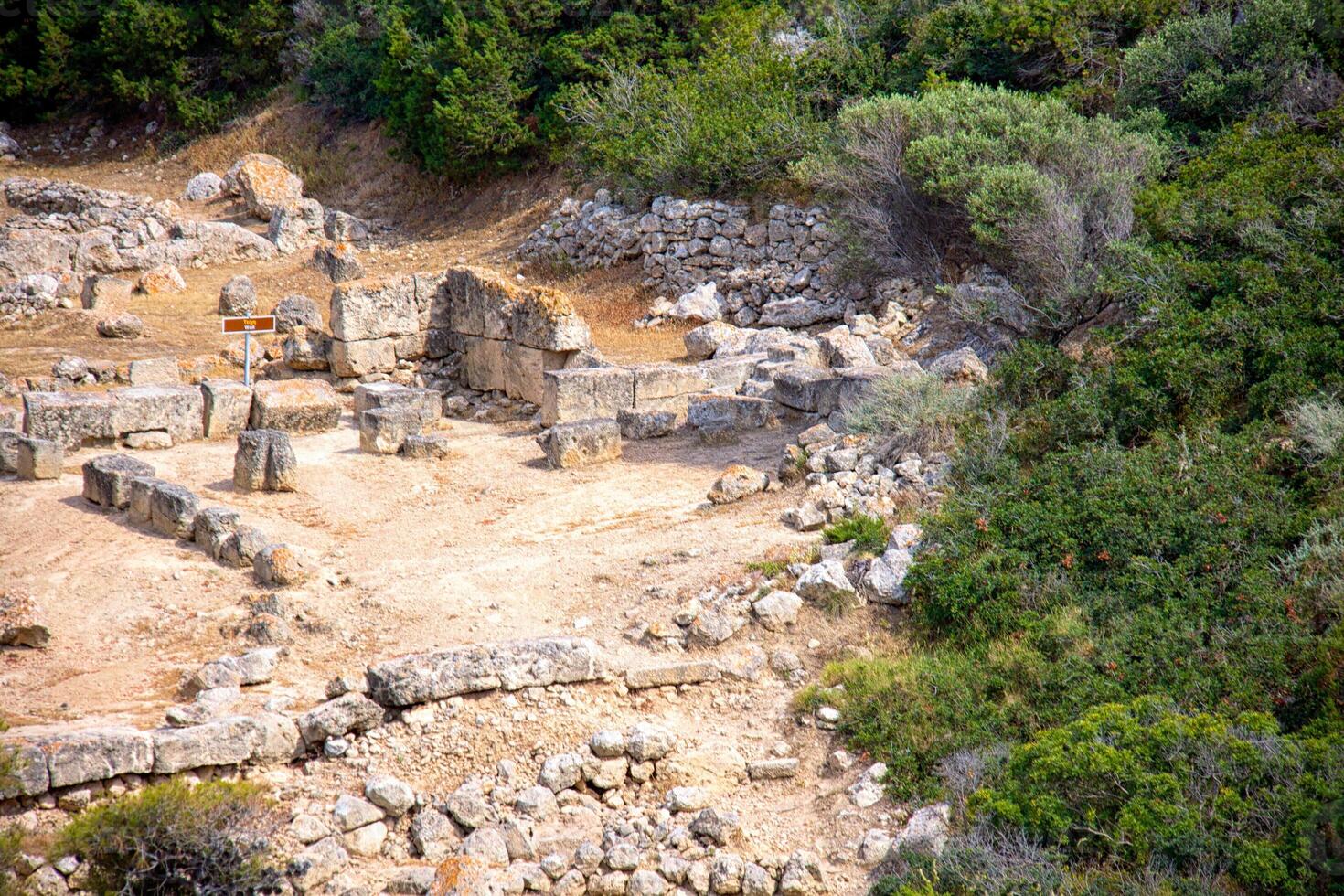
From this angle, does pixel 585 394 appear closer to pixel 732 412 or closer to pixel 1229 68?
pixel 732 412

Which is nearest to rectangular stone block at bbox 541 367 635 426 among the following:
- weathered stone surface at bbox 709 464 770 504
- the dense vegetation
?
weathered stone surface at bbox 709 464 770 504

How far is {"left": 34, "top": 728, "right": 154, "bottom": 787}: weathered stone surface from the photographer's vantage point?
20.4ft

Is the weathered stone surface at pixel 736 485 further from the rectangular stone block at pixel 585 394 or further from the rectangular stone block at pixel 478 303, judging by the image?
the rectangular stone block at pixel 478 303

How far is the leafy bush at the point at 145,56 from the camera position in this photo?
1192 inches

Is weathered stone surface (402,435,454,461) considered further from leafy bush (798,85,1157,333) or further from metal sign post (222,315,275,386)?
leafy bush (798,85,1157,333)

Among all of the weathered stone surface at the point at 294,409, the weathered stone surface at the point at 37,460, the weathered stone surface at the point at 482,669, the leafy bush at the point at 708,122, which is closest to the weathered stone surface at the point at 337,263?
the leafy bush at the point at 708,122

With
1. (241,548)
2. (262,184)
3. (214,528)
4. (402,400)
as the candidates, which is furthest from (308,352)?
(262,184)

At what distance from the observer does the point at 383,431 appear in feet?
41.4

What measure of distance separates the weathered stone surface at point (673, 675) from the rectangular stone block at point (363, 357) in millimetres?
9203

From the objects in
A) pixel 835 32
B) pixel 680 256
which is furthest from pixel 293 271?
pixel 835 32

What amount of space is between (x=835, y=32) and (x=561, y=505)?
590 inches

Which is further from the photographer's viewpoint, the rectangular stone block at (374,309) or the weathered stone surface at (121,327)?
the weathered stone surface at (121,327)

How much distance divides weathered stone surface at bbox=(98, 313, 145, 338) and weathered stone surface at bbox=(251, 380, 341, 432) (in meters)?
5.59

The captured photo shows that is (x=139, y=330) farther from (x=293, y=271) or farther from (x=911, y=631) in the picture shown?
(x=911, y=631)
